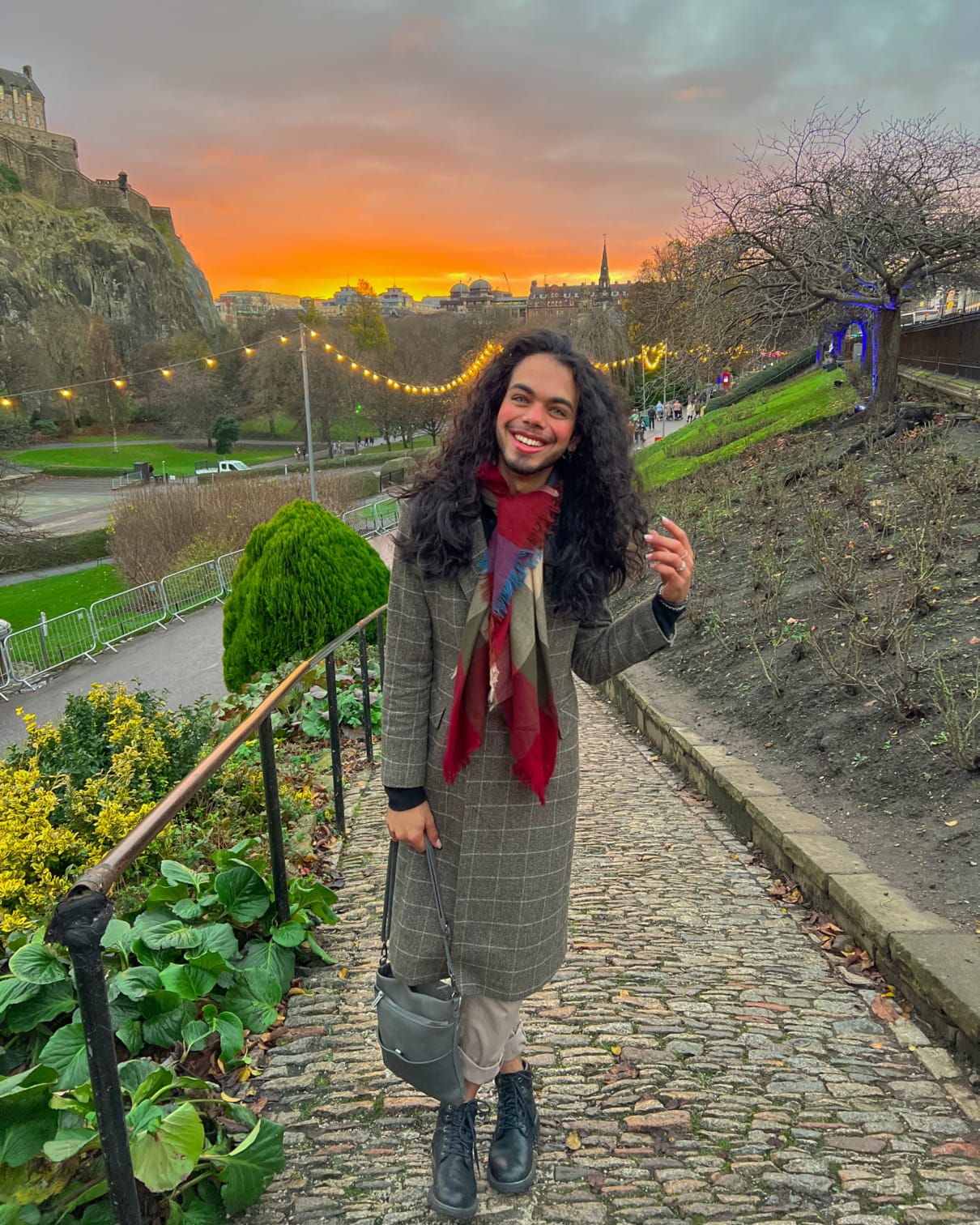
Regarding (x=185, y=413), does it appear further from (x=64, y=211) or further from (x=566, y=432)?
(x=566, y=432)

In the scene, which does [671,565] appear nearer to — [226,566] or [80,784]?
[80,784]

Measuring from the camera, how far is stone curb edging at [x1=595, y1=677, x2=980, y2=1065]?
2.48 meters

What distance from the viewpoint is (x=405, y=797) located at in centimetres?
182

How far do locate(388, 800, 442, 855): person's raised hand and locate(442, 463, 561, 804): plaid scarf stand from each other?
0.39ft

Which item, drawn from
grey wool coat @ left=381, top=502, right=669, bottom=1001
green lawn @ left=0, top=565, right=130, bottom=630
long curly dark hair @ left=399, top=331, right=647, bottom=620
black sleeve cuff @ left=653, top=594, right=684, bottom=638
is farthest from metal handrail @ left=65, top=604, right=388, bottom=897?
green lawn @ left=0, top=565, right=130, bottom=630

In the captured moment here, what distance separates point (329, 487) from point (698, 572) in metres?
22.2

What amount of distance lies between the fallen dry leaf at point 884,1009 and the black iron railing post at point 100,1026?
2.19 meters

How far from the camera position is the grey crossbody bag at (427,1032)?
175 cm

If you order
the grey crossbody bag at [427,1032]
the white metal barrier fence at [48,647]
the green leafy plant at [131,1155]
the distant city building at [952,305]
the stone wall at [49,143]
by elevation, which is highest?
the stone wall at [49,143]

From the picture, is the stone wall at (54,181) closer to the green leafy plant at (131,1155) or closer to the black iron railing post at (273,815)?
the black iron railing post at (273,815)

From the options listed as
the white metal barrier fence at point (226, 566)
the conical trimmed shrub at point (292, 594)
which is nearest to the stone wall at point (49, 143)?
the white metal barrier fence at point (226, 566)

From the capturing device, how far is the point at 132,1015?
7.18 ft

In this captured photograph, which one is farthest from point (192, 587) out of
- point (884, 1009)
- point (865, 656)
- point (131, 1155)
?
point (131, 1155)

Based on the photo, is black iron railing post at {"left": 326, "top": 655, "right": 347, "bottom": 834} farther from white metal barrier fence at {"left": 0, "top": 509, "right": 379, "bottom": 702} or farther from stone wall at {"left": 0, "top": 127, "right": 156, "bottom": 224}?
stone wall at {"left": 0, "top": 127, "right": 156, "bottom": 224}
